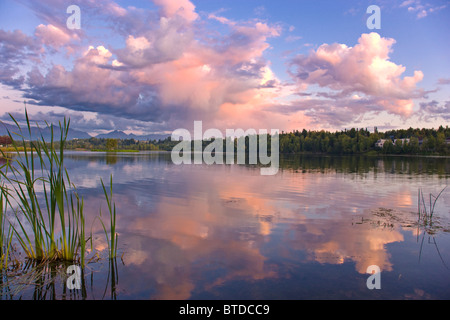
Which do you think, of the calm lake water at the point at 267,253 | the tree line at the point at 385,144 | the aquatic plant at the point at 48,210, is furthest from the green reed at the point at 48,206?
the tree line at the point at 385,144

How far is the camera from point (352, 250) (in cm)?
963

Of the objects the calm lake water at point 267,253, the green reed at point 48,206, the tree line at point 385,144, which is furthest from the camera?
the tree line at point 385,144

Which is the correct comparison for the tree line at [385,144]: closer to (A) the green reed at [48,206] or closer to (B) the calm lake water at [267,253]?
(B) the calm lake water at [267,253]

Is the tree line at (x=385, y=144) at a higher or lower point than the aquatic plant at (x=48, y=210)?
higher

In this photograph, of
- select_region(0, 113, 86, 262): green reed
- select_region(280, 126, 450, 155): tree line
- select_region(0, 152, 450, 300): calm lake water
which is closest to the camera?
select_region(0, 113, 86, 262): green reed

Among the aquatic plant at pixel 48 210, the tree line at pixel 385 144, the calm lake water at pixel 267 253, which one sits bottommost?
the calm lake water at pixel 267 253

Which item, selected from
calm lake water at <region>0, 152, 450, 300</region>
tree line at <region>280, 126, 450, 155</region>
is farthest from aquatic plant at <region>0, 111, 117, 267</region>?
tree line at <region>280, 126, 450, 155</region>

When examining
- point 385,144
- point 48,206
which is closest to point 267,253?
point 48,206

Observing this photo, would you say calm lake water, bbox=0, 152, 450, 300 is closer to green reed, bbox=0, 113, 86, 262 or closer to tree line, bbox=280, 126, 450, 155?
green reed, bbox=0, 113, 86, 262

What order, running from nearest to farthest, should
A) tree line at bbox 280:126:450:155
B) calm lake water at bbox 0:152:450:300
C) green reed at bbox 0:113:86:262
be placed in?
1. green reed at bbox 0:113:86:262
2. calm lake water at bbox 0:152:450:300
3. tree line at bbox 280:126:450:155

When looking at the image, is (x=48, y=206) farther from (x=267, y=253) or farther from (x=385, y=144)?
(x=385, y=144)

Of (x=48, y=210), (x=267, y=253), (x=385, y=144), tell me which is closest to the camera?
(x=48, y=210)
